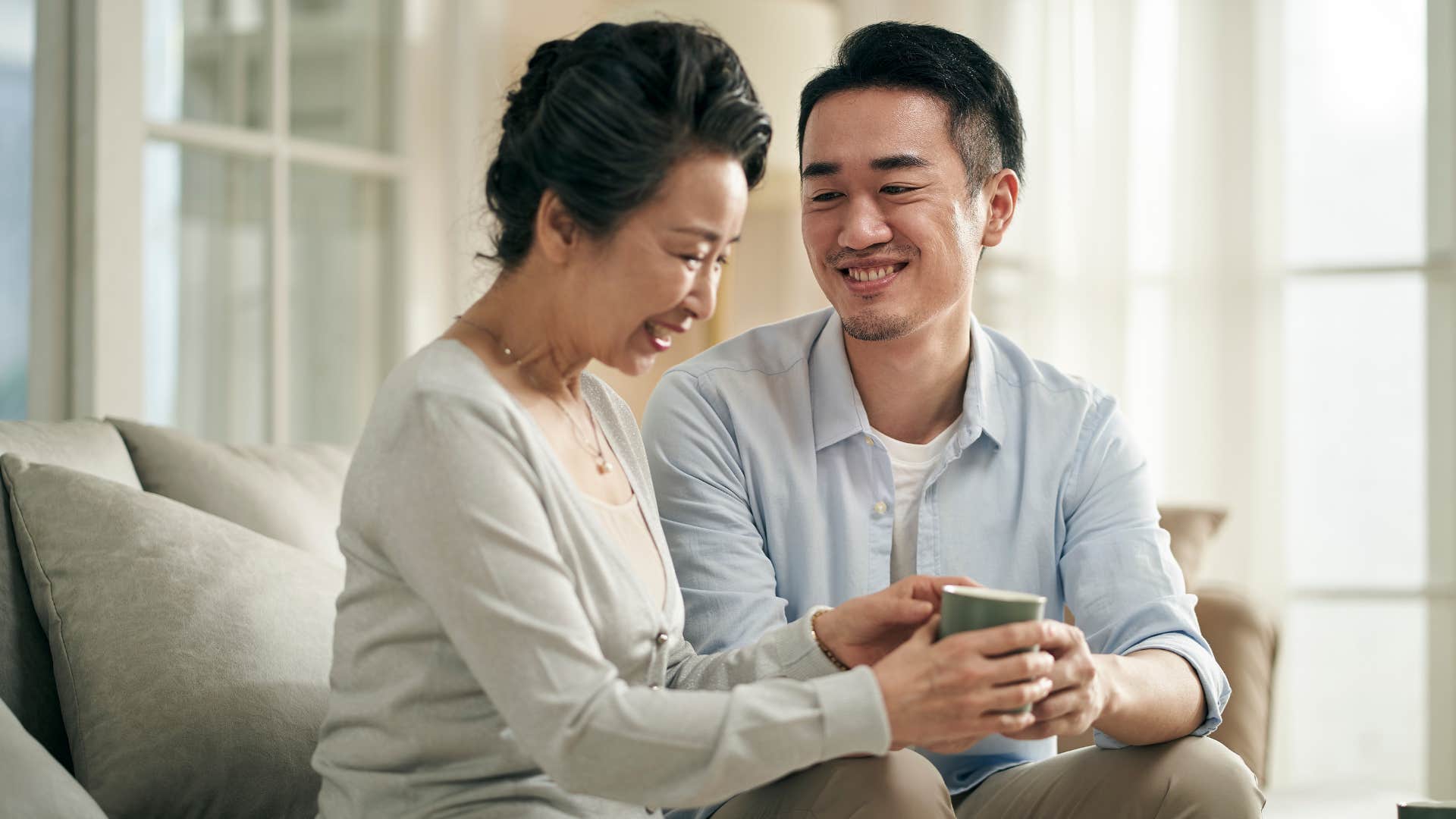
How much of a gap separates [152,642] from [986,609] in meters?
0.85

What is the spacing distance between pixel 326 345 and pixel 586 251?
202 cm

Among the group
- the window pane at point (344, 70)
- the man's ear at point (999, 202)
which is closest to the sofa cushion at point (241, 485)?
the man's ear at point (999, 202)

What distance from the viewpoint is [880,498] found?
165cm

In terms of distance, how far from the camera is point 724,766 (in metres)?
1.01

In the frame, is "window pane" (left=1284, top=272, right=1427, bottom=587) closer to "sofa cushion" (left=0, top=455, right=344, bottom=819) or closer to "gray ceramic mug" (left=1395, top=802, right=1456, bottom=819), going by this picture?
"gray ceramic mug" (left=1395, top=802, right=1456, bottom=819)

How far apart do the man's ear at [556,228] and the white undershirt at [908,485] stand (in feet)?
2.12

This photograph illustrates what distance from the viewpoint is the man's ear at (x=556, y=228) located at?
1137 millimetres

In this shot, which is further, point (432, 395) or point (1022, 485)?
point (1022, 485)

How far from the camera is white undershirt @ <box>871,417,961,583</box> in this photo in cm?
166

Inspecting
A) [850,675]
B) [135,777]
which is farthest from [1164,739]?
[135,777]

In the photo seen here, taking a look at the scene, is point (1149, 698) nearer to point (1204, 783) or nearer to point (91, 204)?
point (1204, 783)

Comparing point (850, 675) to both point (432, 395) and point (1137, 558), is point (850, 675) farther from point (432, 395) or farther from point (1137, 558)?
point (1137, 558)

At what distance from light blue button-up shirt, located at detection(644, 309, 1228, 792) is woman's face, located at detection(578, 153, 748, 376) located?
1.41 ft

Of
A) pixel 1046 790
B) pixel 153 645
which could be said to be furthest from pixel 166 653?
pixel 1046 790
